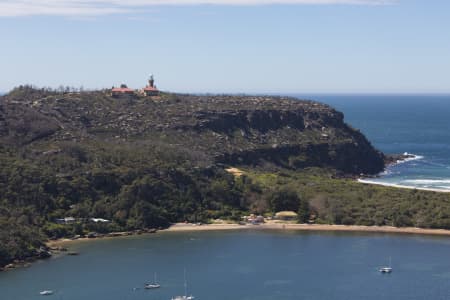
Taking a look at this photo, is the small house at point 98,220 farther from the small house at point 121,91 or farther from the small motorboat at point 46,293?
the small house at point 121,91

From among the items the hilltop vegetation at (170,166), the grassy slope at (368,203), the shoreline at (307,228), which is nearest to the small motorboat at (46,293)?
the hilltop vegetation at (170,166)

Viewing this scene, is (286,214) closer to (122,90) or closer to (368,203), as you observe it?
(368,203)

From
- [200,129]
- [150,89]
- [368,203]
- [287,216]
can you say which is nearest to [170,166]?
[287,216]

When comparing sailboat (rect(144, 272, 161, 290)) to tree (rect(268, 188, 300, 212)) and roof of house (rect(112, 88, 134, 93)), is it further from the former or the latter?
roof of house (rect(112, 88, 134, 93))

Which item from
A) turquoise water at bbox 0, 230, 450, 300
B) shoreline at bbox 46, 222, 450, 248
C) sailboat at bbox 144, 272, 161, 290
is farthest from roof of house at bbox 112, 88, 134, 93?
Result: sailboat at bbox 144, 272, 161, 290

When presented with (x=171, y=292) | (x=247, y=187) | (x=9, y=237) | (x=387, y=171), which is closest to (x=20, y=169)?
(x=9, y=237)

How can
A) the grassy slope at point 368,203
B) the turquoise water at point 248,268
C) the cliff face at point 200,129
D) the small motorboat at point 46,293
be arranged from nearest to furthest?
the small motorboat at point 46,293 < the turquoise water at point 248,268 < the grassy slope at point 368,203 < the cliff face at point 200,129

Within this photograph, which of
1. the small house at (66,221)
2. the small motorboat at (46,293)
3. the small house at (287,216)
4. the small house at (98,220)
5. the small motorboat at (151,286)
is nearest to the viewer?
the small motorboat at (46,293)
